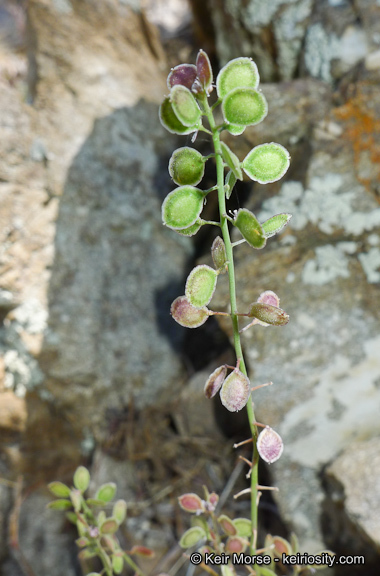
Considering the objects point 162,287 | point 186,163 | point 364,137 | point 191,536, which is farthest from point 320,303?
point 186,163

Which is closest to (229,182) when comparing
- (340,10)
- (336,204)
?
(336,204)

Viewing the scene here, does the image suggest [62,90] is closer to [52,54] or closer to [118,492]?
[52,54]

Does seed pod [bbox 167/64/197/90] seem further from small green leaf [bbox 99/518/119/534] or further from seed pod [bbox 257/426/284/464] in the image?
small green leaf [bbox 99/518/119/534]

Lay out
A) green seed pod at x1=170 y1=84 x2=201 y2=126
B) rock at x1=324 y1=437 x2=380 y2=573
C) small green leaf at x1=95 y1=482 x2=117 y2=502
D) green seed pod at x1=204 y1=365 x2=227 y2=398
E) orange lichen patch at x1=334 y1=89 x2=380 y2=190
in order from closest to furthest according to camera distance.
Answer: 1. green seed pod at x1=170 y1=84 x2=201 y2=126
2. green seed pod at x1=204 y1=365 x2=227 y2=398
3. small green leaf at x1=95 y1=482 x2=117 y2=502
4. rock at x1=324 y1=437 x2=380 y2=573
5. orange lichen patch at x1=334 y1=89 x2=380 y2=190

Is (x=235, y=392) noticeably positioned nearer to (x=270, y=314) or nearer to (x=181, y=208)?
(x=270, y=314)

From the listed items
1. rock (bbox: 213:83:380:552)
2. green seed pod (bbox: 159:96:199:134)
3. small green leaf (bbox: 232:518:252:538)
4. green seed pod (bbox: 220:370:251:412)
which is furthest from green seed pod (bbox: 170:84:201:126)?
rock (bbox: 213:83:380:552)

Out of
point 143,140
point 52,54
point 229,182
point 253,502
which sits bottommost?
point 253,502

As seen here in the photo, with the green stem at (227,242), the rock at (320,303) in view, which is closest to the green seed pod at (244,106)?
the green stem at (227,242)
